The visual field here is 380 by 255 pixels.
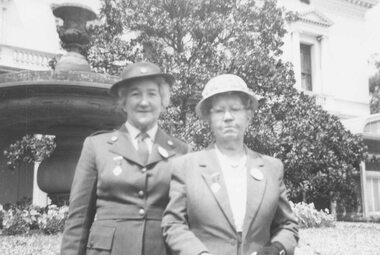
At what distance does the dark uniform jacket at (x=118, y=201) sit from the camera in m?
2.75

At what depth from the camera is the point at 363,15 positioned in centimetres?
2445

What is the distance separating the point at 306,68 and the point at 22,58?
492 inches

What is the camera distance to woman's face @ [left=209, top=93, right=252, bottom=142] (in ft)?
8.97

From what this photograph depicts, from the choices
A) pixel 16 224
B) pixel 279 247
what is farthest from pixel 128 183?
pixel 16 224

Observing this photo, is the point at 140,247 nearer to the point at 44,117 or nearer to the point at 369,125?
the point at 44,117

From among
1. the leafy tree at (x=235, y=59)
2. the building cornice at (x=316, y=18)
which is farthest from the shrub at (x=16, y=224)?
the building cornice at (x=316, y=18)

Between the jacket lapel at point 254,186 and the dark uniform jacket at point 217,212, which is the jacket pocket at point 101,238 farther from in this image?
the jacket lapel at point 254,186

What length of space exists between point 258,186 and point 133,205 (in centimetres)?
70

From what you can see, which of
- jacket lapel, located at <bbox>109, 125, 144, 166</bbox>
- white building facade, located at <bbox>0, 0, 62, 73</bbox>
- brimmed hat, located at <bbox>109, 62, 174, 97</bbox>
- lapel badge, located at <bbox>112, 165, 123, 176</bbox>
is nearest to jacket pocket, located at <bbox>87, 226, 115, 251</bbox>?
lapel badge, located at <bbox>112, 165, 123, 176</bbox>

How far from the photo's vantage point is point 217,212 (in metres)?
2.64

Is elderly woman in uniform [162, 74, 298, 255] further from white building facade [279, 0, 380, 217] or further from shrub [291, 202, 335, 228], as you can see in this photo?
white building facade [279, 0, 380, 217]

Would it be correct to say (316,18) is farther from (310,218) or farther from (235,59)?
(310,218)

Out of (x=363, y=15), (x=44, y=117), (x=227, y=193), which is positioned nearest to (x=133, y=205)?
(x=227, y=193)

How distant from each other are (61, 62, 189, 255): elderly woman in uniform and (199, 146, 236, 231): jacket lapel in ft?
0.87
